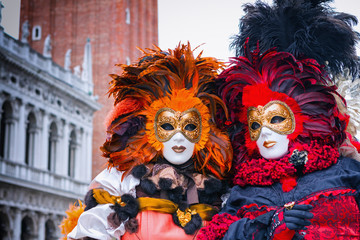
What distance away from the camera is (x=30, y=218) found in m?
16.2

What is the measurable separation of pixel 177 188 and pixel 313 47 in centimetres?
130

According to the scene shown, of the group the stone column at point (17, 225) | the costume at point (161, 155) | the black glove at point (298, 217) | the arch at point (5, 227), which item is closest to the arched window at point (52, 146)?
the stone column at point (17, 225)

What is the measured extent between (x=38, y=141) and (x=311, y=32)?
49.8ft

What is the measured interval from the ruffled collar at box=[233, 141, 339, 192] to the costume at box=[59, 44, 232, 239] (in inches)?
12.5

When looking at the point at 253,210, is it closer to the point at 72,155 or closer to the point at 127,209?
the point at 127,209

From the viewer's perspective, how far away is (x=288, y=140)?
305 cm

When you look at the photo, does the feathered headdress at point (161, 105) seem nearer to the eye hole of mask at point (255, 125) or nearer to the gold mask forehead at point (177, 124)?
the gold mask forehead at point (177, 124)

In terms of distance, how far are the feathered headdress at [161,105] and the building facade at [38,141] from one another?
1238cm

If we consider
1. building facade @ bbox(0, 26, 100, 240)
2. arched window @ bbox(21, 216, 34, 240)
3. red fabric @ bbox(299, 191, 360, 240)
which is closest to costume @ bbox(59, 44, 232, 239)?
red fabric @ bbox(299, 191, 360, 240)

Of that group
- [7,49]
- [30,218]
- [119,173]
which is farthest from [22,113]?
[119,173]

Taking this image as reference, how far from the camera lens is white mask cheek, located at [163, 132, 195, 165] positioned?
3.33 m

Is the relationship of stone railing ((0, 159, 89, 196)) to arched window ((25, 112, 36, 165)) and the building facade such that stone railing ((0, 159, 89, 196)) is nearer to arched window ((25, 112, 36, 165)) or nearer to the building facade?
the building facade

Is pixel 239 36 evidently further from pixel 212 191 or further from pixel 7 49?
pixel 7 49

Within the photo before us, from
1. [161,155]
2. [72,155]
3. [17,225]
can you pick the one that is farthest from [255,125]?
[72,155]
